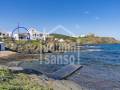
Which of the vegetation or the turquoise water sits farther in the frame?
the turquoise water

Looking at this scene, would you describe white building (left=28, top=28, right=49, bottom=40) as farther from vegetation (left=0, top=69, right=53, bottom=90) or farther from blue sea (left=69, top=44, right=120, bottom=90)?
vegetation (left=0, top=69, right=53, bottom=90)

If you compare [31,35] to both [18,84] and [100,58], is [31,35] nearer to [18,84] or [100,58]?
[100,58]

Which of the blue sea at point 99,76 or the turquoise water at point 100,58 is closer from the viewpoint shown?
the blue sea at point 99,76

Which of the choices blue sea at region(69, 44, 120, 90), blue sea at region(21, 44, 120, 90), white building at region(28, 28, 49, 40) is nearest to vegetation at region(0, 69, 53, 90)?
blue sea at region(21, 44, 120, 90)

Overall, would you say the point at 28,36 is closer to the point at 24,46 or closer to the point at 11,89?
the point at 24,46

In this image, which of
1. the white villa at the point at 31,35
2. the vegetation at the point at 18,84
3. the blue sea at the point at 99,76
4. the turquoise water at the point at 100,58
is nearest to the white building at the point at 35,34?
the white villa at the point at 31,35

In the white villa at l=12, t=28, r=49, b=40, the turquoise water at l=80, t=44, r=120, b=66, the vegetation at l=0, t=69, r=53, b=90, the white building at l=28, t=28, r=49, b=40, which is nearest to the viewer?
the vegetation at l=0, t=69, r=53, b=90

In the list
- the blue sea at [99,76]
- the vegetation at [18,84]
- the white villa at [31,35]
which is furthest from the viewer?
the white villa at [31,35]

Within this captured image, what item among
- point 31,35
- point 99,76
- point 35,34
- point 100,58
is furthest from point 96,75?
point 35,34

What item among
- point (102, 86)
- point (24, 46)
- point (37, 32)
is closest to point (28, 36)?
point (37, 32)

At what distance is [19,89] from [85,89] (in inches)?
290

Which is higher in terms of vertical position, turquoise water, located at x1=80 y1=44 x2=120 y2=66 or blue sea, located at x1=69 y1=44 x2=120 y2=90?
blue sea, located at x1=69 y1=44 x2=120 y2=90

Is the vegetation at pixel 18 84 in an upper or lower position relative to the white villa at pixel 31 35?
lower

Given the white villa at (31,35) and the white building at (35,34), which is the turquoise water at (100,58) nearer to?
the white villa at (31,35)
